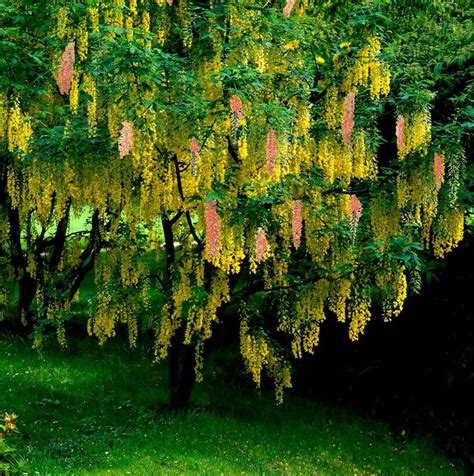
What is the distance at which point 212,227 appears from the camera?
587cm

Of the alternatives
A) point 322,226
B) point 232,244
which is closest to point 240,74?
point 232,244

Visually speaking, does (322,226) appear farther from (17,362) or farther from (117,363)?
(17,362)

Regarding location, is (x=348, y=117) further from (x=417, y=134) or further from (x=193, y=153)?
(x=193, y=153)

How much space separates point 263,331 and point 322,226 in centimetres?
147

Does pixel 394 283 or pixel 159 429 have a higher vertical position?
pixel 394 283

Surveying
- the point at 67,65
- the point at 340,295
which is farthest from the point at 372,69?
the point at 67,65

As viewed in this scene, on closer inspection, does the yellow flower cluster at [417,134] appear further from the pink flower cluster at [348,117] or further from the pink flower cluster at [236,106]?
the pink flower cluster at [236,106]

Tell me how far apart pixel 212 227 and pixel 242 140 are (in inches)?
28.3

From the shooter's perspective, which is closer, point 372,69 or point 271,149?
point 271,149

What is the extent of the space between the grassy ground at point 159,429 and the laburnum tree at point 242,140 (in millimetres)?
824

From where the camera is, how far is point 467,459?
857 cm

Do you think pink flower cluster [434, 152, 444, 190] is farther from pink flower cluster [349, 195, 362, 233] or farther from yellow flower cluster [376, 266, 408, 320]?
yellow flower cluster [376, 266, 408, 320]

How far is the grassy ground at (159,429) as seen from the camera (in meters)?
6.96

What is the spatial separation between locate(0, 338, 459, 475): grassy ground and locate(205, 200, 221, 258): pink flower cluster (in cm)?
213
